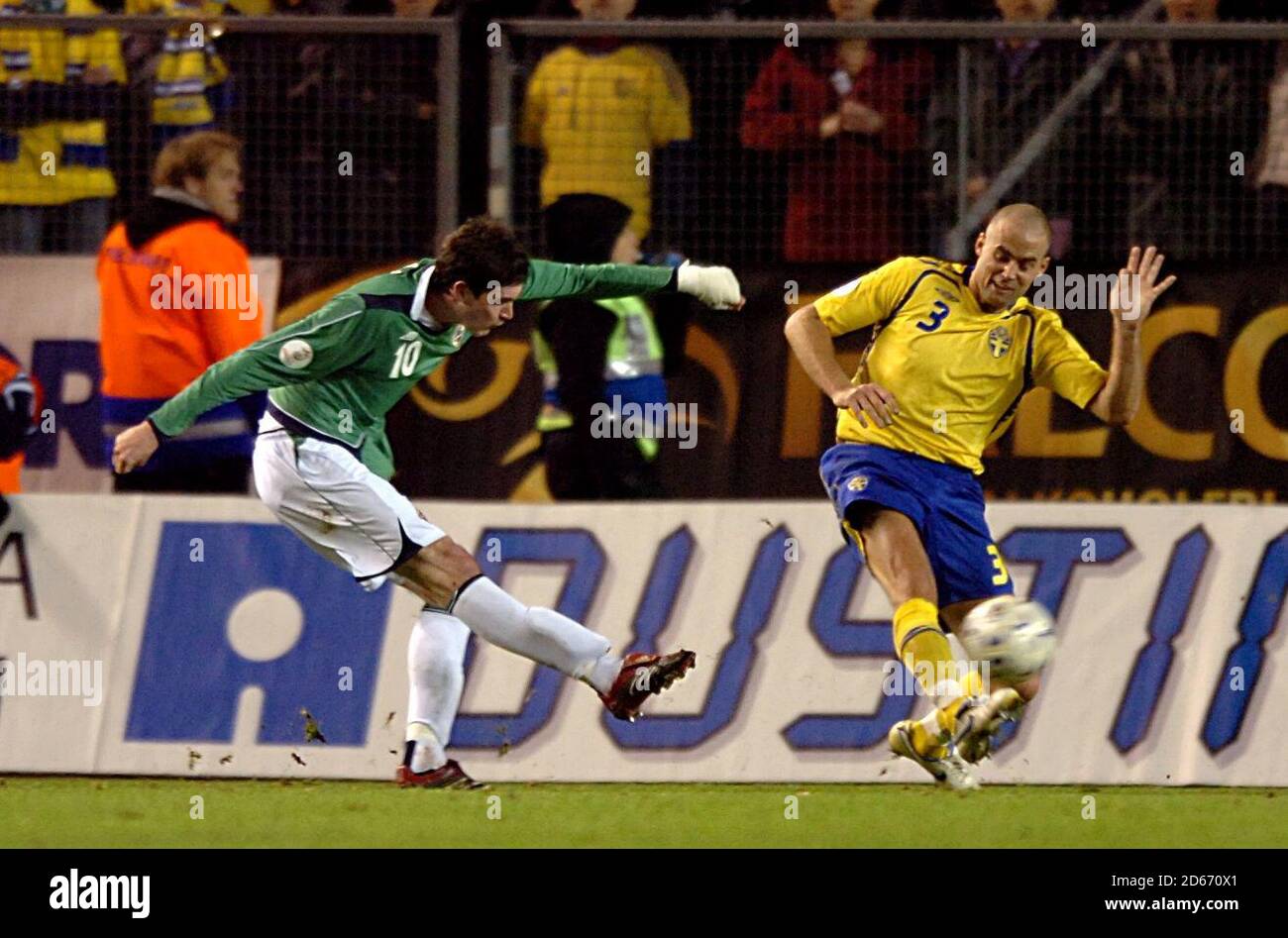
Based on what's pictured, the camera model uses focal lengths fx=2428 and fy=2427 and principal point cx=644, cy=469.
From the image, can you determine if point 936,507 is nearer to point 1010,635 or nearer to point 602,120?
point 1010,635

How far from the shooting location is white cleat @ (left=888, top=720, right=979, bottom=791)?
8.65 meters

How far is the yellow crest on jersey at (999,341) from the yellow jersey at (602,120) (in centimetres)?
245

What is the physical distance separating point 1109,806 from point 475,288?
3.22 metres

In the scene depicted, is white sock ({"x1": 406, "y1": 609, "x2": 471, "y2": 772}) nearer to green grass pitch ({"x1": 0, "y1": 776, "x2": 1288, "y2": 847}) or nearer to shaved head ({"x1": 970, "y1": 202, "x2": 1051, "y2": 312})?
green grass pitch ({"x1": 0, "y1": 776, "x2": 1288, "y2": 847})

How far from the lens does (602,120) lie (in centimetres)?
1125

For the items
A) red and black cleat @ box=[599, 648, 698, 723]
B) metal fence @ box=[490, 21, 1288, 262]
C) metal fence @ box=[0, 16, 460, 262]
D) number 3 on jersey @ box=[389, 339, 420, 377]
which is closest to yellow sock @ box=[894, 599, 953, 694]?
red and black cleat @ box=[599, 648, 698, 723]

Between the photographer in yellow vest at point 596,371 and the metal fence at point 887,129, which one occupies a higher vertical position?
the metal fence at point 887,129

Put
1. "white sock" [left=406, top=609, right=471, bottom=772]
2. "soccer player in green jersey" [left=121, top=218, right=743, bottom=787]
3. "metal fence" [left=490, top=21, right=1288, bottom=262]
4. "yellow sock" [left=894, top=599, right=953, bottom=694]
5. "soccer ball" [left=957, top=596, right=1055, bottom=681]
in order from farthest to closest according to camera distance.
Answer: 1. "metal fence" [left=490, top=21, right=1288, bottom=262]
2. "white sock" [left=406, top=609, right=471, bottom=772]
3. "soccer player in green jersey" [left=121, top=218, right=743, bottom=787]
4. "soccer ball" [left=957, top=596, right=1055, bottom=681]
5. "yellow sock" [left=894, top=599, right=953, bottom=694]

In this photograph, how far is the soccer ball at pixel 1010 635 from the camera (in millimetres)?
8688

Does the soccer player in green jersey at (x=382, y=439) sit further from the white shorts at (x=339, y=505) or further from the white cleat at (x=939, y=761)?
the white cleat at (x=939, y=761)

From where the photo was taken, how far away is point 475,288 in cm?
920

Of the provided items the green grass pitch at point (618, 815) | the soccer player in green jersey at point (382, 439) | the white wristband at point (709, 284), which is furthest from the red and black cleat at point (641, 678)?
the white wristband at point (709, 284)

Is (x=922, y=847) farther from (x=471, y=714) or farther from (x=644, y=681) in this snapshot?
(x=471, y=714)

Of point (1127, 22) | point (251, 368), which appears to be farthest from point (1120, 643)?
point (251, 368)
